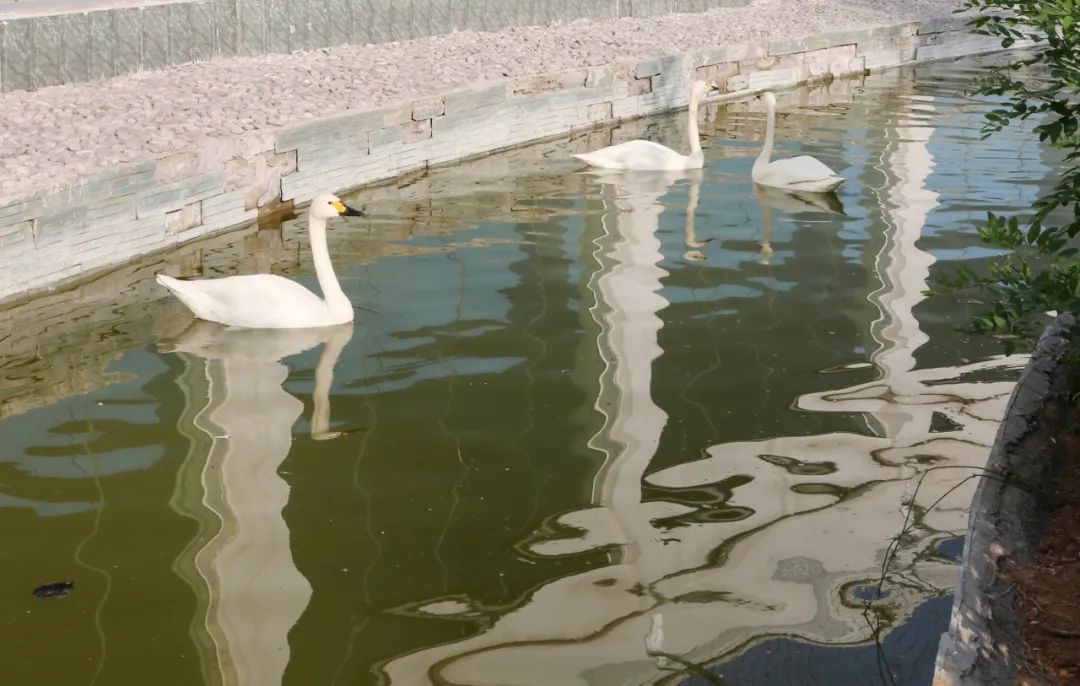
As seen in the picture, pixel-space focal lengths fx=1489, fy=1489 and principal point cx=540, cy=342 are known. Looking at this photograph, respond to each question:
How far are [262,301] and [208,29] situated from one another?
6.32 meters

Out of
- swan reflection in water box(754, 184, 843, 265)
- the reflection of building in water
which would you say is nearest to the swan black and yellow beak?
the reflection of building in water

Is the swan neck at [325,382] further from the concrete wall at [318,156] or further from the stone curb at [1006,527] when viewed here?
the stone curb at [1006,527]

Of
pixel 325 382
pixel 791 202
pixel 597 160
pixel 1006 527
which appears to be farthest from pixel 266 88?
pixel 1006 527

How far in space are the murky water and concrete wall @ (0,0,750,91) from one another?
8.81 ft

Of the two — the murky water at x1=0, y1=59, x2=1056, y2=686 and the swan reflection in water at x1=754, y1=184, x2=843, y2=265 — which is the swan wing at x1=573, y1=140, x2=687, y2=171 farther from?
the murky water at x1=0, y1=59, x2=1056, y2=686

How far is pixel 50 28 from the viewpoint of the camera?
1201 cm

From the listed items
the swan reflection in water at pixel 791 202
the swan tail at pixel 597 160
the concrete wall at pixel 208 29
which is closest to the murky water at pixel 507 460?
the swan reflection in water at pixel 791 202

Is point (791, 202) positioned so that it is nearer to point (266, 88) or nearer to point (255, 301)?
point (266, 88)

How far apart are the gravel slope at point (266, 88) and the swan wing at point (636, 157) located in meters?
1.85

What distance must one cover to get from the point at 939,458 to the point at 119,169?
5.64 m

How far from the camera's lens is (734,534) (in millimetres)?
5938

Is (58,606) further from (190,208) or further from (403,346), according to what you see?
(190,208)

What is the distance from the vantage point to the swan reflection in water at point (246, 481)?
16.7ft

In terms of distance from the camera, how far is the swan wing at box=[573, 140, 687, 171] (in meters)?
13.2
